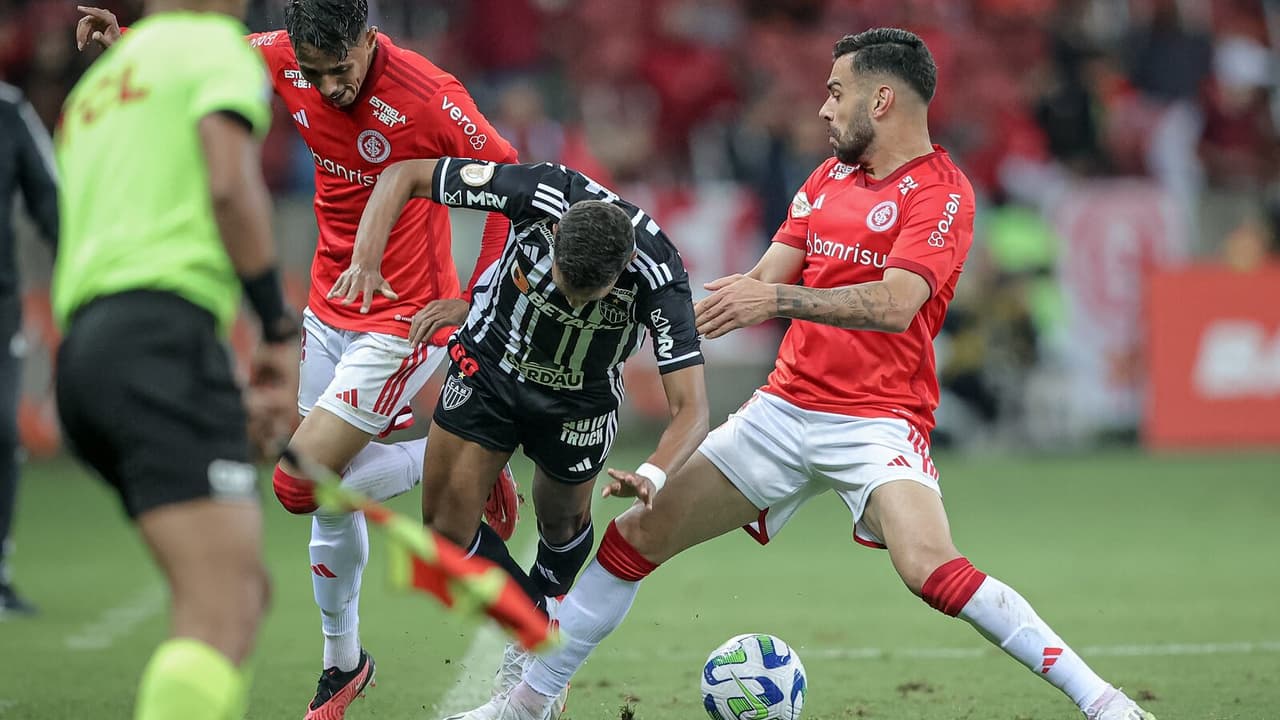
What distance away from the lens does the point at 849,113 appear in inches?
224

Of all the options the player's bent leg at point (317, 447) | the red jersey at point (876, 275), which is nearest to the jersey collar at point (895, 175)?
the red jersey at point (876, 275)

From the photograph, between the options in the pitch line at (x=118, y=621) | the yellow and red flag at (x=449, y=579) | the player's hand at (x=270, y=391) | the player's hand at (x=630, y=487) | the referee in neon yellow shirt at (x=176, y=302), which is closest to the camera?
the referee in neon yellow shirt at (x=176, y=302)

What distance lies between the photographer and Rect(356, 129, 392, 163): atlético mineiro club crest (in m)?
6.14

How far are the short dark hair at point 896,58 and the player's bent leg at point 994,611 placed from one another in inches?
63.8

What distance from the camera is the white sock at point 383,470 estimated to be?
6.25m

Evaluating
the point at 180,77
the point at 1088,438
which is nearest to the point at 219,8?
the point at 180,77

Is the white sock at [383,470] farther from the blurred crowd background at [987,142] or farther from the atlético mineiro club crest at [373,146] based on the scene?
the blurred crowd background at [987,142]

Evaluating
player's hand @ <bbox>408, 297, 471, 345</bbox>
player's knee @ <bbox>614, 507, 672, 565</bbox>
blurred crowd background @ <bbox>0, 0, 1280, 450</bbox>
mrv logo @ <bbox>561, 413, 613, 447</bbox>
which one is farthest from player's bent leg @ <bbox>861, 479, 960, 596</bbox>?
blurred crowd background @ <bbox>0, 0, 1280, 450</bbox>

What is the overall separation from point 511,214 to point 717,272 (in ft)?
29.4

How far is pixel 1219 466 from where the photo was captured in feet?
43.4

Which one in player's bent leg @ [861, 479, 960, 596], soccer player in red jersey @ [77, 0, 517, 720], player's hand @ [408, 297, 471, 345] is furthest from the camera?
player's hand @ [408, 297, 471, 345]

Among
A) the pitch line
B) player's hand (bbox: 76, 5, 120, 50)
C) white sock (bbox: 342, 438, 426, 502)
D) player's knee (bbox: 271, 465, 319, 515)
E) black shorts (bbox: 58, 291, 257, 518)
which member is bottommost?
the pitch line

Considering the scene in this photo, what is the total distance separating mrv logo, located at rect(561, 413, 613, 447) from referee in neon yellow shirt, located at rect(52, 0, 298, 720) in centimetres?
219

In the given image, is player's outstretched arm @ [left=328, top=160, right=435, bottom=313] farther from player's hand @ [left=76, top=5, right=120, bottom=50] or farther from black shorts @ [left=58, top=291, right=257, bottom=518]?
black shorts @ [left=58, top=291, right=257, bottom=518]
